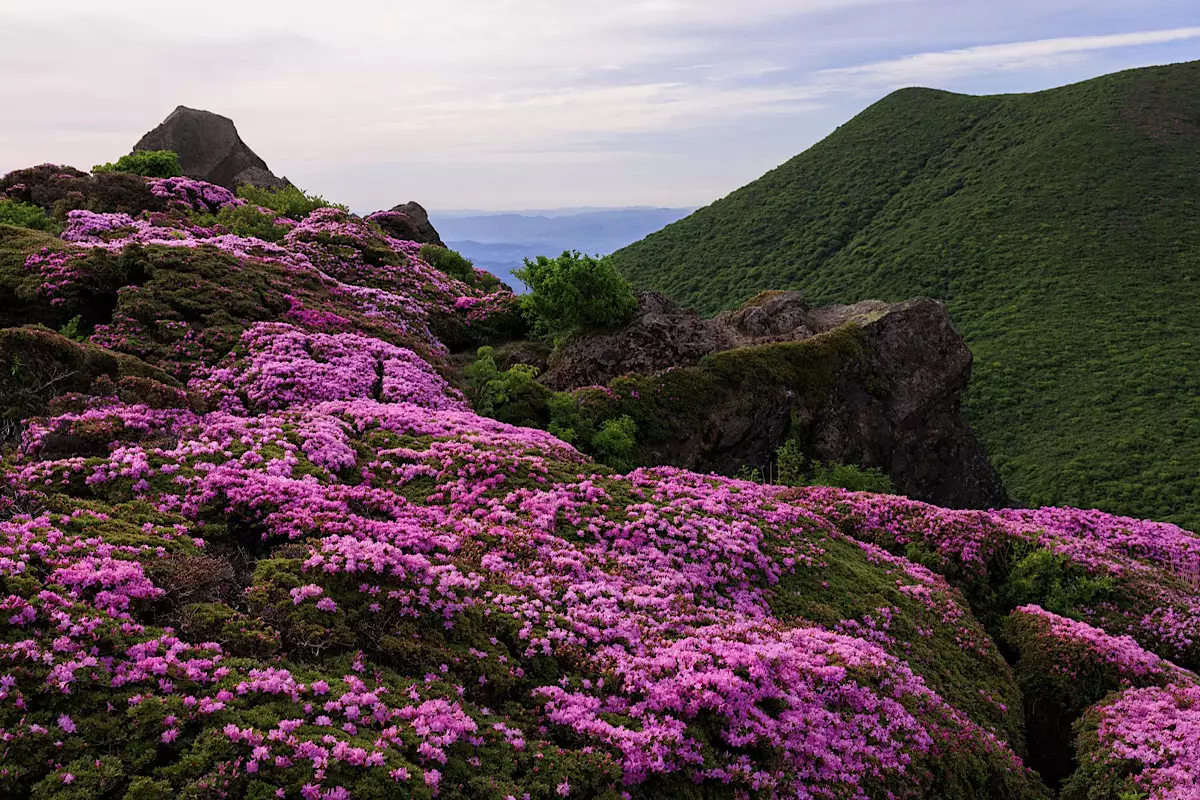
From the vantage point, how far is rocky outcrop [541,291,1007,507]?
21.4m

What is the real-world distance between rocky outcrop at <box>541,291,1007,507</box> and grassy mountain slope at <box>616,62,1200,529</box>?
25437mm

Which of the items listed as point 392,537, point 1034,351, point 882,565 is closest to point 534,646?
point 392,537

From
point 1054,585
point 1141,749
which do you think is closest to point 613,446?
point 1054,585

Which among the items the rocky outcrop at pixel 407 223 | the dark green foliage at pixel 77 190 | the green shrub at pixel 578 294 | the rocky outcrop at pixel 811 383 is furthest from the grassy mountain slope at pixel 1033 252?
the dark green foliage at pixel 77 190

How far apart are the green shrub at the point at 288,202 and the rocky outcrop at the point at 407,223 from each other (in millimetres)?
3014

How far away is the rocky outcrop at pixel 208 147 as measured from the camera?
42.5 meters

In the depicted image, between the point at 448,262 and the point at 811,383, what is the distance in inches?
722

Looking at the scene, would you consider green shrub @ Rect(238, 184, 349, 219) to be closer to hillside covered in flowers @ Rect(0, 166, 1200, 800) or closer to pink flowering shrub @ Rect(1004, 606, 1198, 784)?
hillside covered in flowers @ Rect(0, 166, 1200, 800)

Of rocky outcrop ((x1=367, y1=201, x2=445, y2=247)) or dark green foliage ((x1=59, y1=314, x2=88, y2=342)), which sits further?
rocky outcrop ((x1=367, y1=201, x2=445, y2=247))

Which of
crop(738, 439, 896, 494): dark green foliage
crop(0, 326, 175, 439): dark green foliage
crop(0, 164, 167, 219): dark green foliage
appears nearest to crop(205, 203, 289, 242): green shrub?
crop(0, 164, 167, 219): dark green foliage

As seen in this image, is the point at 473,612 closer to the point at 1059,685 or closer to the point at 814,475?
→ the point at 1059,685

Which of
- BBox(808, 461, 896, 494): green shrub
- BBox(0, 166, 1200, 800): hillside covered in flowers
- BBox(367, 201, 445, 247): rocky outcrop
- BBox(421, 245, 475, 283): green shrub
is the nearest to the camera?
BBox(0, 166, 1200, 800): hillside covered in flowers

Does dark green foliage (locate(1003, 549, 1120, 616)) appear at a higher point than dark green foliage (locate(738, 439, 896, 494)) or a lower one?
lower

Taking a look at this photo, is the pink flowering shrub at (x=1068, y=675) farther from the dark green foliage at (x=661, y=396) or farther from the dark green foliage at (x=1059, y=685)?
the dark green foliage at (x=661, y=396)
